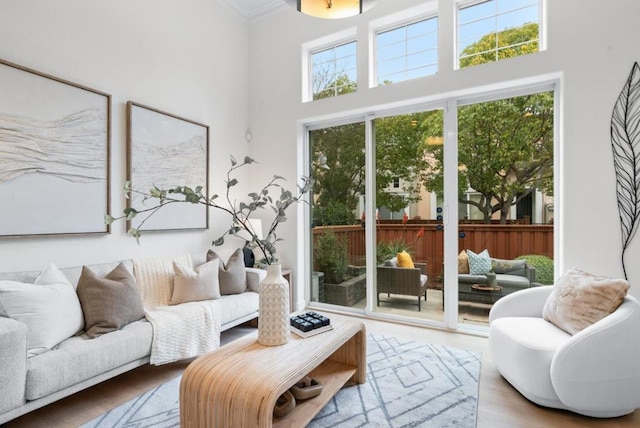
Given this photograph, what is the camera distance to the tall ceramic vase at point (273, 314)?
5.96 feet

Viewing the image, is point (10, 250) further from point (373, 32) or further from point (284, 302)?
point (373, 32)

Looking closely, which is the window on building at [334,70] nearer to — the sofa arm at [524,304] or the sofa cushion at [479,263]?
the sofa cushion at [479,263]

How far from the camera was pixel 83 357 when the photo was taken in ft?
6.29

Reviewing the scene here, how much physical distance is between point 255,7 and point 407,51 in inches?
77.0

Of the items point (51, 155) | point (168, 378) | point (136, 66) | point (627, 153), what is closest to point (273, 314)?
point (168, 378)

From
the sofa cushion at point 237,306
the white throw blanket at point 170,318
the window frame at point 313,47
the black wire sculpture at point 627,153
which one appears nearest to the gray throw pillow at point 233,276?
the sofa cushion at point 237,306

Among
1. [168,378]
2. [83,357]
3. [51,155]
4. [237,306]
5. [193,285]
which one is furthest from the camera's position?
[237,306]

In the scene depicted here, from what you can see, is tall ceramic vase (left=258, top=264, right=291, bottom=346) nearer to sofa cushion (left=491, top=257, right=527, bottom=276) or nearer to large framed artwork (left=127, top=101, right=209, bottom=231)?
large framed artwork (left=127, top=101, right=209, bottom=231)

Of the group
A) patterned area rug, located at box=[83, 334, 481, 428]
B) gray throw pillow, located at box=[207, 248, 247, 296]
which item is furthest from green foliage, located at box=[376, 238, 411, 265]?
gray throw pillow, located at box=[207, 248, 247, 296]

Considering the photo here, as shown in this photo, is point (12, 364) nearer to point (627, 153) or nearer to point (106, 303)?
point (106, 303)

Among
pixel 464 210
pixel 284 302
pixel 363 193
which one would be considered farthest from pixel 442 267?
pixel 284 302

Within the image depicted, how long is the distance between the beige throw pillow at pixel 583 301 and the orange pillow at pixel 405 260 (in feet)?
4.91

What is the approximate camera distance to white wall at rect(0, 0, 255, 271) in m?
2.47

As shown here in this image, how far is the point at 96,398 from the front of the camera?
2146 mm
